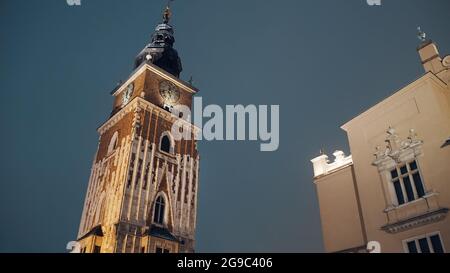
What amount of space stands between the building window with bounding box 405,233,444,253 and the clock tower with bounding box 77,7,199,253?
20915mm

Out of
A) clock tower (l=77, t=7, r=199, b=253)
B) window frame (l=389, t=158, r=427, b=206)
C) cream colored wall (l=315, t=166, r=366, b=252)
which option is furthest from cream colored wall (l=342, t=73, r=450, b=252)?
clock tower (l=77, t=7, r=199, b=253)

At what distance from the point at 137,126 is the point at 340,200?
2201 centimetres

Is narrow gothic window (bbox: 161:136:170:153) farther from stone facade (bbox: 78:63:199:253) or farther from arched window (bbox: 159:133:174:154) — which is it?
stone facade (bbox: 78:63:199:253)

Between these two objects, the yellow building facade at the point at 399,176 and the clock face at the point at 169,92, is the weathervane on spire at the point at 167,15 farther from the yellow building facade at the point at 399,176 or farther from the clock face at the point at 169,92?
the yellow building facade at the point at 399,176

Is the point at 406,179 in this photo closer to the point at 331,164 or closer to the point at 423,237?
the point at 423,237

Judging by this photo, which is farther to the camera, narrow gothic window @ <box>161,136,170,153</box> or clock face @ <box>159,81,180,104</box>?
clock face @ <box>159,81,180,104</box>

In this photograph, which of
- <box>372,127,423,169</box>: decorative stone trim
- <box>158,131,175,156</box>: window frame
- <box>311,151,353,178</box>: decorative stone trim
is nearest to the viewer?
<box>372,127,423,169</box>: decorative stone trim

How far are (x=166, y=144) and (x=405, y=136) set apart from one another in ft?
83.3

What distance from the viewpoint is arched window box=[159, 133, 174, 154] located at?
3706 cm

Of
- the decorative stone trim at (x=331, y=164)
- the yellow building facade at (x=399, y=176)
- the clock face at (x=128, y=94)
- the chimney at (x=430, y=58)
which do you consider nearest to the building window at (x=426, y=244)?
the yellow building facade at (x=399, y=176)
